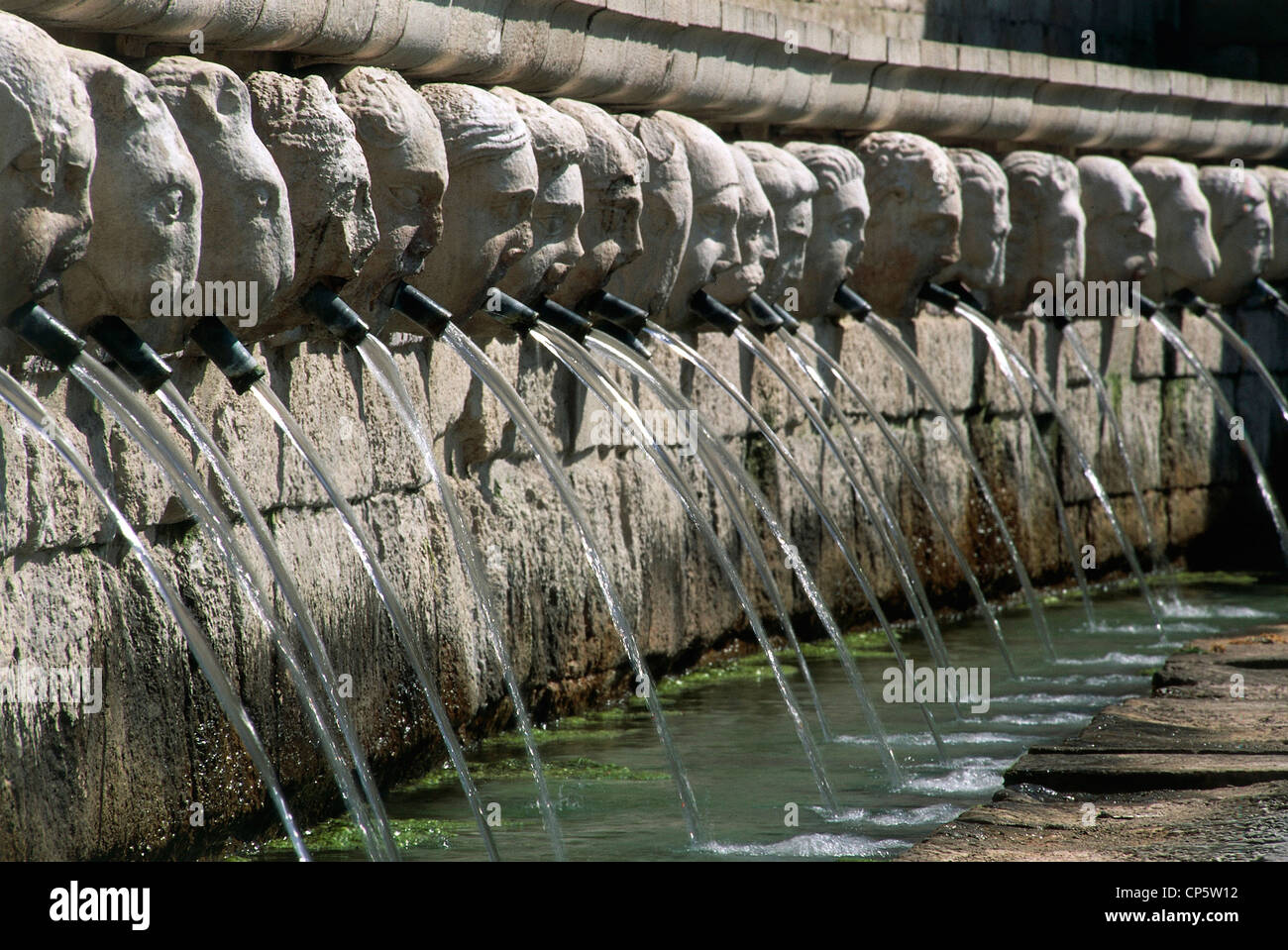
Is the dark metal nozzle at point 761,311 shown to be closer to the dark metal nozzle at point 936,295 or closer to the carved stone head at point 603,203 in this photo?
the carved stone head at point 603,203

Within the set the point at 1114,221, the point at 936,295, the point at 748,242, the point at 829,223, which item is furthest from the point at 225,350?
the point at 1114,221

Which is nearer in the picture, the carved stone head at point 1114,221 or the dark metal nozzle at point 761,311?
the dark metal nozzle at point 761,311

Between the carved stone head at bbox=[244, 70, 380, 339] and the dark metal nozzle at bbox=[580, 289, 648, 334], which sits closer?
the carved stone head at bbox=[244, 70, 380, 339]

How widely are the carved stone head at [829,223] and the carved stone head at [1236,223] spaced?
2.58m

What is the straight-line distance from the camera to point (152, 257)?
10.4 ft

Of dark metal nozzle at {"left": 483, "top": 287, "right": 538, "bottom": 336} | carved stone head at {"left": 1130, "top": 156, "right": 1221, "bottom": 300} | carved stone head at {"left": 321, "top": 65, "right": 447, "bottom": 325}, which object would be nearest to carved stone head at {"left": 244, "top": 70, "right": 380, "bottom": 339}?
carved stone head at {"left": 321, "top": 65, "right": 447, "bottom": 325}

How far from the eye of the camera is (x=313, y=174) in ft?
11.9

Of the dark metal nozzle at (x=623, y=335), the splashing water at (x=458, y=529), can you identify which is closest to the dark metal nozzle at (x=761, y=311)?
the dark metal nozzle at (x=623, y=335)

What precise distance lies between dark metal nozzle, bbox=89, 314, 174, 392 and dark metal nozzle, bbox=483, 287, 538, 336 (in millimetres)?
1269

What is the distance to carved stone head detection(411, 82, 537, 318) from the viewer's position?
4172mm

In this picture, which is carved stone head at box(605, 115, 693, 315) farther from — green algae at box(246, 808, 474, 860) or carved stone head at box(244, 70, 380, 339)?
green algae at box(246, 808, 474, 860)

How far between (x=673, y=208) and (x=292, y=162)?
1667mm

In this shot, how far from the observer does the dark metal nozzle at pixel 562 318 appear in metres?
4.63
